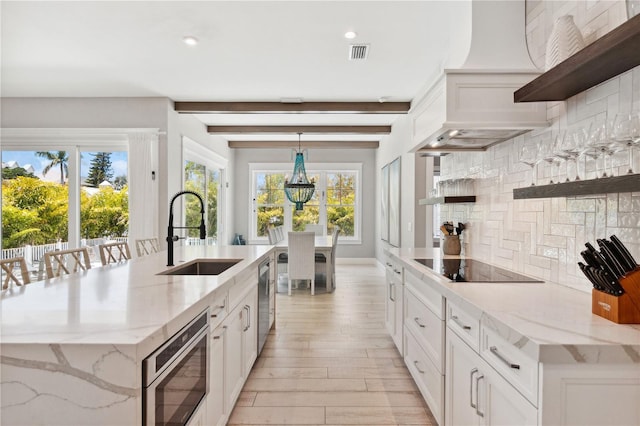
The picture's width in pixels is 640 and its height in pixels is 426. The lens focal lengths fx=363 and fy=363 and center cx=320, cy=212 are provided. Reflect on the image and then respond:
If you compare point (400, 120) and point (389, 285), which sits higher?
point (400, 120)

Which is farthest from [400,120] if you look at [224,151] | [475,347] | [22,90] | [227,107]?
[22,90]

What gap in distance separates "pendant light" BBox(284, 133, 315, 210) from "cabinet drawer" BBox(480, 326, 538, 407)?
15.1 feet

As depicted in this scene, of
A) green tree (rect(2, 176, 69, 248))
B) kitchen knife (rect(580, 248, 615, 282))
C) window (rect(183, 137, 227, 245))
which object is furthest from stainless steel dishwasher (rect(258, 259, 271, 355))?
green tree (rect(2, 176, 69, 248))

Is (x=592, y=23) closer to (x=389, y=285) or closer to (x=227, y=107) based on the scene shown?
(x=389, y=285)

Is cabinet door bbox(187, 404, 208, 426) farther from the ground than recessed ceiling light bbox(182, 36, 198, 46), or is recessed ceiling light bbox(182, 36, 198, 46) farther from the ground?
recessed ceiling light bbox(182, 36, 198, 46)

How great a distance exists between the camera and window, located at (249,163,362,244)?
334 inches

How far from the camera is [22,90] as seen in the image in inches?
179

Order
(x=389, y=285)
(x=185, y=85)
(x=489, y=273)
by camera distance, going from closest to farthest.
Answer: (x=489, y=273), (x=389, y=285), (x=185, y=85)

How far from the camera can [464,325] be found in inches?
64.8

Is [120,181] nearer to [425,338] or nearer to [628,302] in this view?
[425,338]

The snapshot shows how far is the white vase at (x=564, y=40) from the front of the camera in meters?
1.73

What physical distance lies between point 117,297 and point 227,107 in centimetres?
395

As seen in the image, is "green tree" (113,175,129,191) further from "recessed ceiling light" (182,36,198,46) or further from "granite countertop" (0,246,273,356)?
"granite countertop" (0,246,273,356)

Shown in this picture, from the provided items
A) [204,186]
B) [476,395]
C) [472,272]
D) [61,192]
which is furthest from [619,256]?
[204,186]
